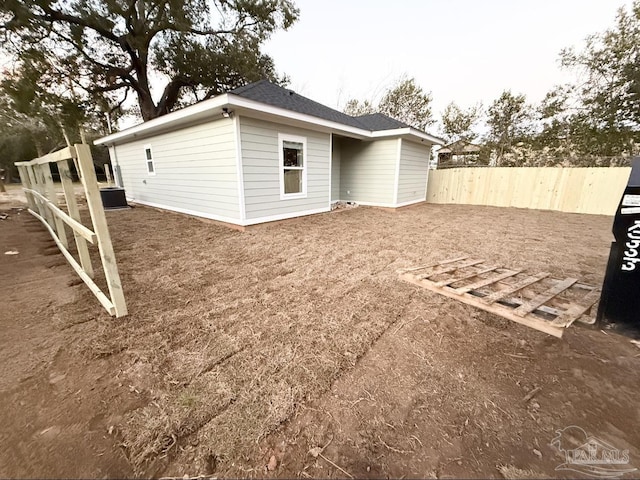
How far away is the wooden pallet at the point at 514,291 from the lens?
6.64ft

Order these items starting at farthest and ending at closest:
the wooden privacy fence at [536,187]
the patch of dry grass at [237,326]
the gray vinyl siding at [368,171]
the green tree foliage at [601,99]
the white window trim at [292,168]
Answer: the green tree foliage at [601,99] → the gray vinyl siding at [368,171] → the wooden privacy fence at [536,187] → the white window trim at [292,168] → the patch of dry grass at [237,326]

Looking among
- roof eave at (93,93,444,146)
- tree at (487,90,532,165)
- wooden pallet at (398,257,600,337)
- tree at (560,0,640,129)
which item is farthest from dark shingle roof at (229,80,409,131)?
tree at (487,90,532,165)

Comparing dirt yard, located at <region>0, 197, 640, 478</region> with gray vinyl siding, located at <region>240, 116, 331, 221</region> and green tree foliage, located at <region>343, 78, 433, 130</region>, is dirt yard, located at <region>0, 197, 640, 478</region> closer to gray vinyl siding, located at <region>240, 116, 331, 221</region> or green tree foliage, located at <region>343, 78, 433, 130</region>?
gray vinyl siding, located at <region>240, 116, 331, 221</region>

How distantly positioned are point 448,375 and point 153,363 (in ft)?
6.50

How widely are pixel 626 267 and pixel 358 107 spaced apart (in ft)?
63.8

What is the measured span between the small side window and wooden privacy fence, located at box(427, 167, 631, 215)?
1049cm

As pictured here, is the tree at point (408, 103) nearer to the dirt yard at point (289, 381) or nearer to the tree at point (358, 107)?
the tree at point (358, 107)

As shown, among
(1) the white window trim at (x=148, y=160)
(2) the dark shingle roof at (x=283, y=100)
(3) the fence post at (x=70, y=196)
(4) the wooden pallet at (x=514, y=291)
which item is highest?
(2) the dark shingle roof at (x=283, y=100)

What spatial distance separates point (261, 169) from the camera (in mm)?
5383

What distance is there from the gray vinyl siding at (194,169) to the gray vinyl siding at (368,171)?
492 cm

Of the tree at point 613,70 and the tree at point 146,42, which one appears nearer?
the tree at point 146,42

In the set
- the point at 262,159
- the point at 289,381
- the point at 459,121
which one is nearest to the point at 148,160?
the point at 262,159

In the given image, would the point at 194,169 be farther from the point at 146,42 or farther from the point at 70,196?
the point at 146,42

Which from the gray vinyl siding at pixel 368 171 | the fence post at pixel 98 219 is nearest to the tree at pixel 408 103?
the gray vinyl siding at pixel 368 171
